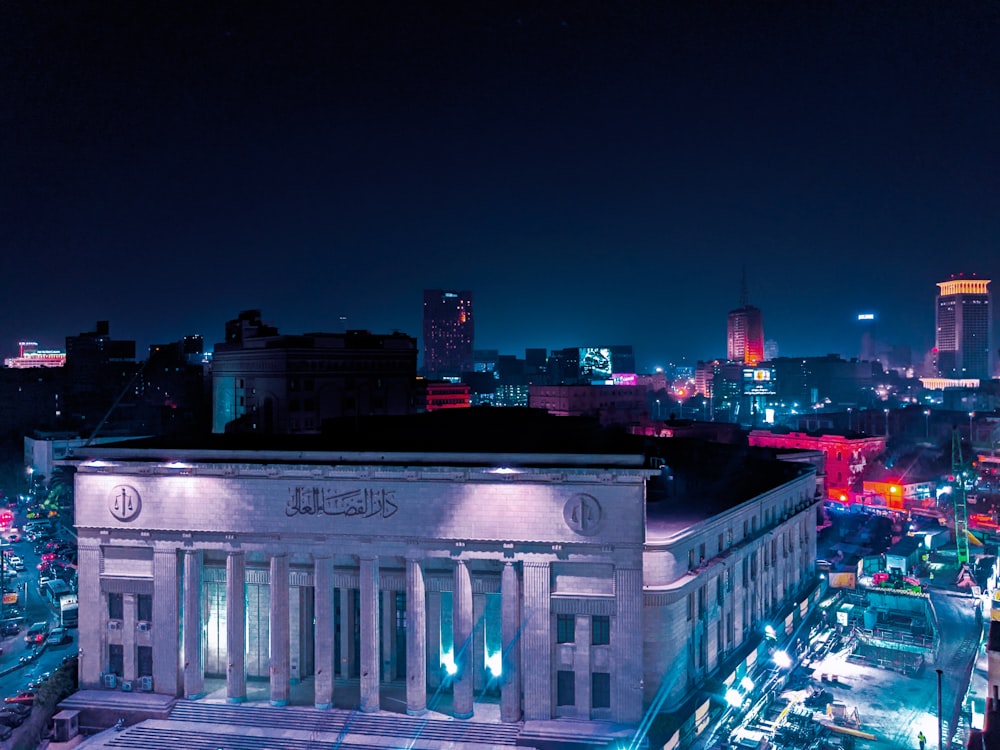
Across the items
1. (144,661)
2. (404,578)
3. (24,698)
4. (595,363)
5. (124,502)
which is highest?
(595,363)

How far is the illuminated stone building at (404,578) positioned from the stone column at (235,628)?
0.09m

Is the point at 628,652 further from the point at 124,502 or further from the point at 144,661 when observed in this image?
the point at 124,502

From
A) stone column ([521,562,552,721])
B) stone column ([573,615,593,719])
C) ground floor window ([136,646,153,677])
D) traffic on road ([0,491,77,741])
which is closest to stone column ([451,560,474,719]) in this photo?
stone column ([521,562,552,721])

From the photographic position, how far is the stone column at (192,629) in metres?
34.2

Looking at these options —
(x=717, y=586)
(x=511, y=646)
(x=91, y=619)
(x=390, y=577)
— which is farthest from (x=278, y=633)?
(x=717, y=586)

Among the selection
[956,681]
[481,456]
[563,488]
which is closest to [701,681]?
[563,488]

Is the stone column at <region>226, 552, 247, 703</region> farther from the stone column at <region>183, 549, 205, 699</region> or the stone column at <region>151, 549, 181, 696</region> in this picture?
the stone column at <region>151, 549, 181, 696</region>

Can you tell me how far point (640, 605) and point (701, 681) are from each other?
28.1ft

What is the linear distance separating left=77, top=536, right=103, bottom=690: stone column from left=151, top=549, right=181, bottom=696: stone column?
9.76 feet

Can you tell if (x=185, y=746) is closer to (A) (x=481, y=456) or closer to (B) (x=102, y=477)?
(B) (x=102, y=477)

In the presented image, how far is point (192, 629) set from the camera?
34.3 m

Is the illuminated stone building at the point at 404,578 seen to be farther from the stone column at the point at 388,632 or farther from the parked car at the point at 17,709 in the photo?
the parked car at the point at 17,709

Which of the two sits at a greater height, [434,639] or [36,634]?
[434,639]

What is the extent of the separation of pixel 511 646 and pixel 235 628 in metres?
12.3
